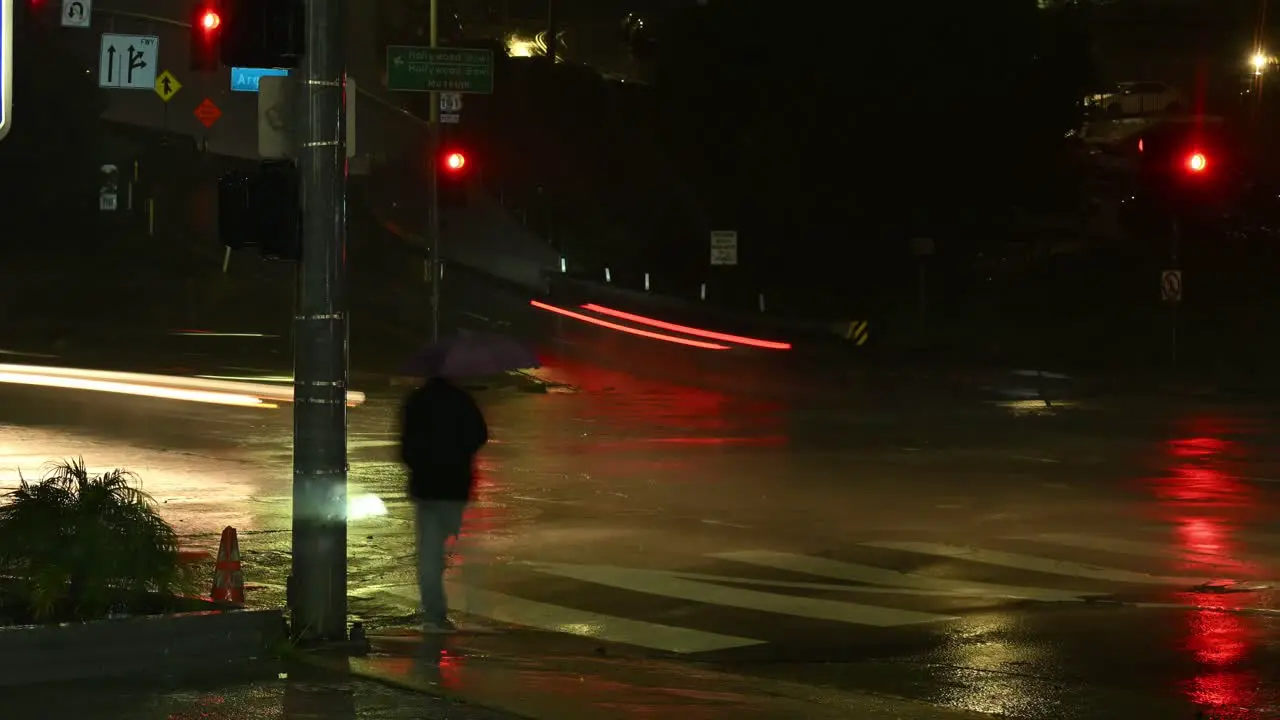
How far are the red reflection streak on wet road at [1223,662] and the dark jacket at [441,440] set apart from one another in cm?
430

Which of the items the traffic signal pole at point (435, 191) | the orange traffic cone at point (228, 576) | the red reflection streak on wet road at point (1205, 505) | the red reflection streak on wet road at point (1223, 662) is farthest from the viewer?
the traffic signal pole at point (435, 191)

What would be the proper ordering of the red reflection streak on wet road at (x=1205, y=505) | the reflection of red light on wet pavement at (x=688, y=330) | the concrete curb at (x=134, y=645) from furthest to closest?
the reflection of red light on wet pavement at (x=688, y=330), the red reflection streak on wet road at (x=1205, y=505), the concrete curb at (x=134, y=645)

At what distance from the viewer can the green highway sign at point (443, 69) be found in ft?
91.7

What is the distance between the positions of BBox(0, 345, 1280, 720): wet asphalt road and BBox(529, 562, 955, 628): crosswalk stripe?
3cm

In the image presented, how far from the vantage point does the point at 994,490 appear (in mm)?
18266

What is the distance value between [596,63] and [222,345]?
197ft

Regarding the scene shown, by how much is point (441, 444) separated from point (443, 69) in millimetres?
17752

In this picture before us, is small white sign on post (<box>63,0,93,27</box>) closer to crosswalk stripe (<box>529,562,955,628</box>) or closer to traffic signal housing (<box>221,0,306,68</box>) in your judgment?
crosswalk stripe (<box>529,562,955,628</box>)

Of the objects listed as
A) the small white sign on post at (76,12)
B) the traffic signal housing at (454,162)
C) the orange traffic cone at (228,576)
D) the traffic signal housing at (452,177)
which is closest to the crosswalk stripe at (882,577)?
the orange traffic cone at (228,576)

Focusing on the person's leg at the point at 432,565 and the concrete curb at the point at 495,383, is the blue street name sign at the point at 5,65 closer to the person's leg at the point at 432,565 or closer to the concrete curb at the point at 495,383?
the person's leg at the point at 432,565

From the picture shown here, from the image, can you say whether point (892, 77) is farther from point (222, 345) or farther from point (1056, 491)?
point (1056, 491)

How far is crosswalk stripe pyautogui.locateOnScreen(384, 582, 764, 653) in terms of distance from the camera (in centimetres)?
1059

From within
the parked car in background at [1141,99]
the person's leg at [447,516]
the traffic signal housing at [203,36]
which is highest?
the parked car in background at [1141,99]

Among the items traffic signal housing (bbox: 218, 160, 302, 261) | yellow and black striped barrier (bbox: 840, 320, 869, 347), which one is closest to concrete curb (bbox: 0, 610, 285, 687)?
traffic signal housing (bbox: 218, 160, 302, 261)
